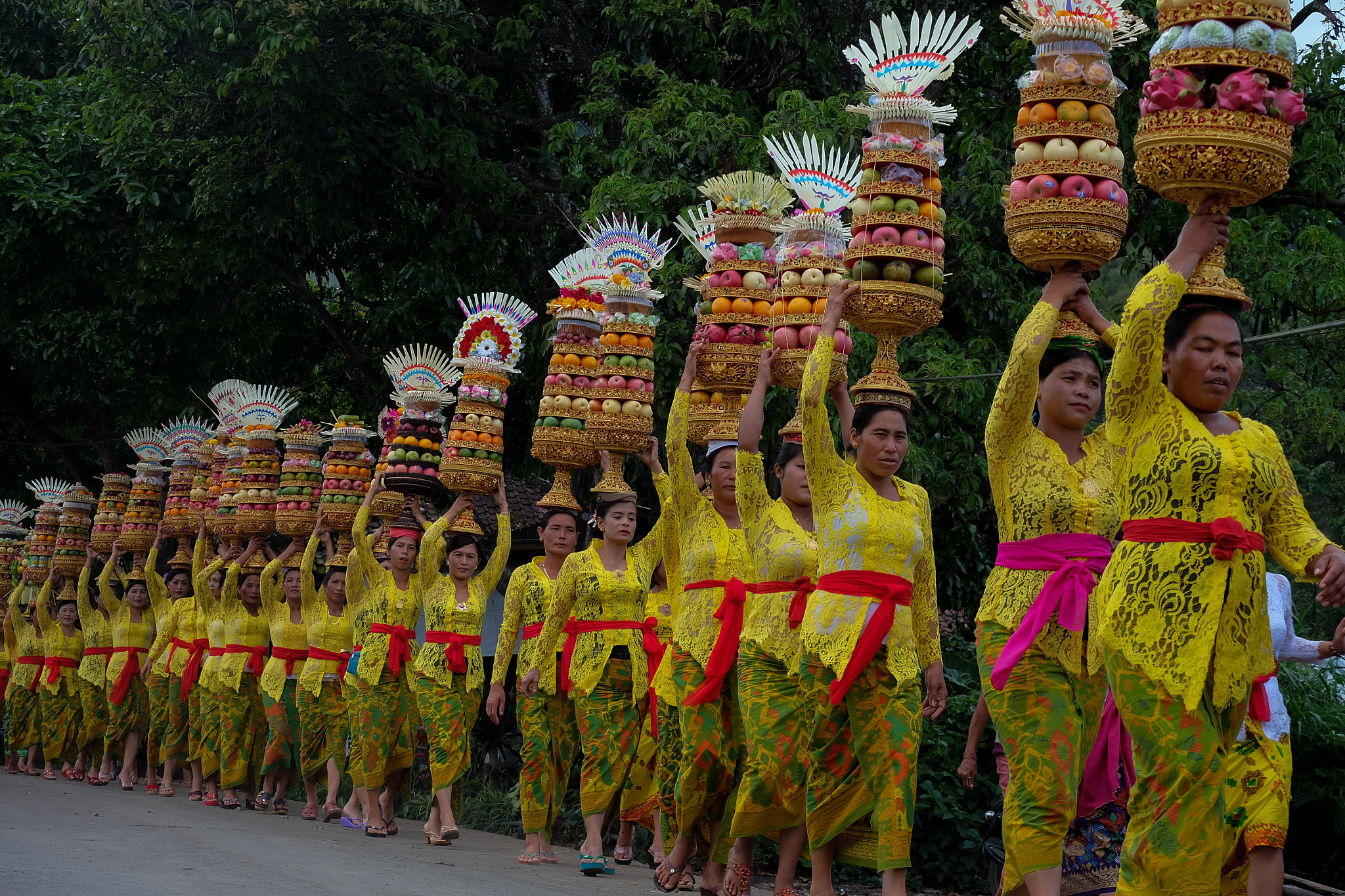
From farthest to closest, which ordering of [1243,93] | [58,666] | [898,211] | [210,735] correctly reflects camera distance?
[58,666], [210,735], [898,211], [1243,93]

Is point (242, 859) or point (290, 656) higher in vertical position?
point (290, 656)

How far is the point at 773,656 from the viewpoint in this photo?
21.8ft

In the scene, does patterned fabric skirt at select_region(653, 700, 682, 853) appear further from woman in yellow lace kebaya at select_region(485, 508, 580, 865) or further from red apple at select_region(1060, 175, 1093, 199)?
red apple at select_region(1060, 175, 1093, 199)

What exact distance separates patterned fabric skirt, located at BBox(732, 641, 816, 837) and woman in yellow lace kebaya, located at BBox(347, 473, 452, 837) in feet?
13.8

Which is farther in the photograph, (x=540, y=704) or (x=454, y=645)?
(x=454, y=645)

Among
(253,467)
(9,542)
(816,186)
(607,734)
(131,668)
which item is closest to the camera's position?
(816,186)

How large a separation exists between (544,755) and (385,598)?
2252 mm

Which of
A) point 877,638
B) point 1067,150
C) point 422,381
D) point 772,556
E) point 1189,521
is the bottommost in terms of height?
point 877,638

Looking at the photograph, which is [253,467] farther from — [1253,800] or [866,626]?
[1253,800]

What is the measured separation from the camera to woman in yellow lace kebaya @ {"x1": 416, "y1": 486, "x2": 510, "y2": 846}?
390 inches

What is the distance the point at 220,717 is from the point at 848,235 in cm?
807

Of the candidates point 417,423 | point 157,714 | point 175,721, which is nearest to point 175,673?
point 175,721

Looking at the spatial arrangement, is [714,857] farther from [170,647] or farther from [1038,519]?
[170,647]

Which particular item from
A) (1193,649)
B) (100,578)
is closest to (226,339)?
(100,578)
